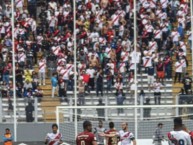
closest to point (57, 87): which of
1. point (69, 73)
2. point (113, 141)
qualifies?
point (69, 73)

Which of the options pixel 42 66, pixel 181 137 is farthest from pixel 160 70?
pixel 181 137

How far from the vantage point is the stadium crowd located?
55312mm

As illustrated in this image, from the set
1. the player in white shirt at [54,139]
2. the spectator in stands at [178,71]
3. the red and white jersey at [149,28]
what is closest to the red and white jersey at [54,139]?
the player in white shirt at [54,139]

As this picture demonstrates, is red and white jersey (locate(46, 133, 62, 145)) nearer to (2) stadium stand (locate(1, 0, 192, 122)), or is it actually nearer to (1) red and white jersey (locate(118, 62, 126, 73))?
(2) stadium stand (locate(1, 0, 192, 122))

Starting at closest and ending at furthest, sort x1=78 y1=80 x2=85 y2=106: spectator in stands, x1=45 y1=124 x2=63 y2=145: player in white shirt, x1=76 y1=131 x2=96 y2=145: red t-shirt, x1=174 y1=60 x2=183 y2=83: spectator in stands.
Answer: x1=76 y1=131 x2=96 y2=145: red t-shirt → x1=45 y1=124 x2=63 y2=145: player in white shirt → x1=78 y1=80 x2=85 y2=106: spectator in stands → x1=174 y1=60 x2=183 y2=83: spectator in stands

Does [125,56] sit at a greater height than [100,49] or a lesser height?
lesser

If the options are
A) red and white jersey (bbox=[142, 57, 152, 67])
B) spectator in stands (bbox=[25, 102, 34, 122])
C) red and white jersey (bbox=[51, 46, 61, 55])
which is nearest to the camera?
spectator in stands (bbox=[25, 102, 34, 122])

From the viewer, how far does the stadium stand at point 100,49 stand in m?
54.8

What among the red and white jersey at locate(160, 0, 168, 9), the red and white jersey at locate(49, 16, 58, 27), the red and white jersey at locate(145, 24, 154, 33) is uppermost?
the red and white jersey at locate(160, 0, 168, 9)

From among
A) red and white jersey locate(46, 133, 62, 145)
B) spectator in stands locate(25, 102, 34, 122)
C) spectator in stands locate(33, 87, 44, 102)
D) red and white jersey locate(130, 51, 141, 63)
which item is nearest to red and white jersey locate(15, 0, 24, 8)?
spectator in stands locate(33, 87, 44, 102)

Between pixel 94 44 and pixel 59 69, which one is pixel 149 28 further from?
pixel 59 69

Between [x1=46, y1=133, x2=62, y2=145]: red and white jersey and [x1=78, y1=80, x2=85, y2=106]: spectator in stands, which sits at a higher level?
[x1=78, y1=80, x2=85, y2=106]: spectator in stands

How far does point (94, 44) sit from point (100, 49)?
439 millimetres

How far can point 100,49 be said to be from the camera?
5728 cm
